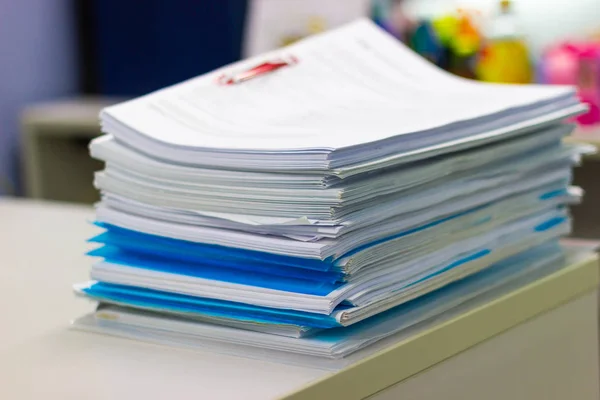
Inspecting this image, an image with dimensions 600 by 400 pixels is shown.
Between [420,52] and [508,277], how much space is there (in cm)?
159

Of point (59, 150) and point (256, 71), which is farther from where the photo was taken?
point (59, 150)

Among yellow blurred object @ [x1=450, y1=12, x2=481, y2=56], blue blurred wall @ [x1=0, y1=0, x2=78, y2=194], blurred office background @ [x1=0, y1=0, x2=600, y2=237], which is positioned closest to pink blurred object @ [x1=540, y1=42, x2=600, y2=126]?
blurred office background @ [x1=0, y1=0, x2=600, y2=237]

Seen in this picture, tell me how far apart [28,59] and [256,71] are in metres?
2.26

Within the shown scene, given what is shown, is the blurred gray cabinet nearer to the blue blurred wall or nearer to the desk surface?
the blue blurred wall

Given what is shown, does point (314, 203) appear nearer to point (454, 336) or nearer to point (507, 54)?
point (454, 336)

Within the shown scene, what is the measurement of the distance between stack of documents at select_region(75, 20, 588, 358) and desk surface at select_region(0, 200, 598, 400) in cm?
3

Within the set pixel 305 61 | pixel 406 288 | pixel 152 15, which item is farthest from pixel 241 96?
pixel 152 15

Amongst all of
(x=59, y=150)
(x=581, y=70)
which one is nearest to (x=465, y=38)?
(x=581, y=70)

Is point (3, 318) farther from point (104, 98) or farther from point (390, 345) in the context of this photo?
point (104, 98)

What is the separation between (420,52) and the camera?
7.73 feet

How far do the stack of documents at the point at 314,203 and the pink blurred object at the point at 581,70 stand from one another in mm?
1197

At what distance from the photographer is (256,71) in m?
0.86

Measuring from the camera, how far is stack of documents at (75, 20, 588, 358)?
2.16ft

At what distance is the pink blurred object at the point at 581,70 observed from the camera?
2029mm
